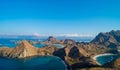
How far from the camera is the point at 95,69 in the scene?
7579 inches

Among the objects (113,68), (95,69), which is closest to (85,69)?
(95,69)

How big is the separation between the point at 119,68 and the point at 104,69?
49.9ft

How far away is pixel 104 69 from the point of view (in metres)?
191

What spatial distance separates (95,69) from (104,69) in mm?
8743

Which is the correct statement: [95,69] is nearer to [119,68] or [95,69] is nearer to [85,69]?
[85,69]

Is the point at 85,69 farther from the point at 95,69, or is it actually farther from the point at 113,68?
the point at 113,68

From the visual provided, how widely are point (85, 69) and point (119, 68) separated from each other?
33781mm

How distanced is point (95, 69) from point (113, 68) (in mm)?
17801

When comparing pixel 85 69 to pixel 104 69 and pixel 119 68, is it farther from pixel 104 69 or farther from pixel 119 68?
pixel 119 68

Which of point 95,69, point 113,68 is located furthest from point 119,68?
point 95,69

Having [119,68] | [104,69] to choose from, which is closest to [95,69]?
[104,69]

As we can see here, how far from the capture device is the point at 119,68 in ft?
629

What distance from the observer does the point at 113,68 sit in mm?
191875

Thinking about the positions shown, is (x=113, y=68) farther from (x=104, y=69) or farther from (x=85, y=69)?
(x=85, y=69)
